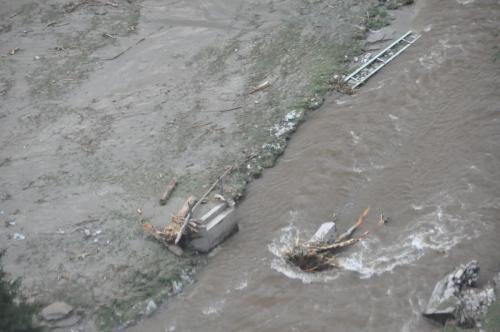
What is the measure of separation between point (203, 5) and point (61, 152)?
7702 millimetres

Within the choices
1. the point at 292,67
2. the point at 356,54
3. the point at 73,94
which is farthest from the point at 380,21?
the point at 73,94

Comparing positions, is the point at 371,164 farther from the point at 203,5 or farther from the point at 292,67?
the point at 203,5

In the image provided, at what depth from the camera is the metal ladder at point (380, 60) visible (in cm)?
1309

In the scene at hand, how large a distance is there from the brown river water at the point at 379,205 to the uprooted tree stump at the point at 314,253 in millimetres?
156

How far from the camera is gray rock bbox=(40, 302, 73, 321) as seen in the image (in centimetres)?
833

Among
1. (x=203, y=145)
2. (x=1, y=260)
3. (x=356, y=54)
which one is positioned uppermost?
(x=356, y=54)

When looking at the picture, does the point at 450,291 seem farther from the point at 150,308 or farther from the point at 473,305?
the point at 150,308

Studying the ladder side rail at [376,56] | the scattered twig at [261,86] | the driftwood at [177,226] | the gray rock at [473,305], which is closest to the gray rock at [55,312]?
the driftwood at [177,226]

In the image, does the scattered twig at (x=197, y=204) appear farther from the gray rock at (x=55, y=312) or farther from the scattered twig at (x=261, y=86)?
the scattered twig at (x=261, y=86)

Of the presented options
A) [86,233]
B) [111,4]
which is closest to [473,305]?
[86,233]

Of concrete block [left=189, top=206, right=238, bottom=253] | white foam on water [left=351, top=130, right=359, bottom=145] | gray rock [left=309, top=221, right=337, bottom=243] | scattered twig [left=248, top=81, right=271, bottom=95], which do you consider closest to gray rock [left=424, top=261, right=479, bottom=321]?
gray rock [left=309, top=221, right=337, bottom=243]

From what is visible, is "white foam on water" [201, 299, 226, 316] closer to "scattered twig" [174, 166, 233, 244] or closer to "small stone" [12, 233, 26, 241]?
"scattered twig" [174, 166, 233, 244]

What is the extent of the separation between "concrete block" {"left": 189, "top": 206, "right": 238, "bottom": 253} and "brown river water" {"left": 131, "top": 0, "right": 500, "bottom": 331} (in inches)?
9.1

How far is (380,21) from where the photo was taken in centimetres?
1512
